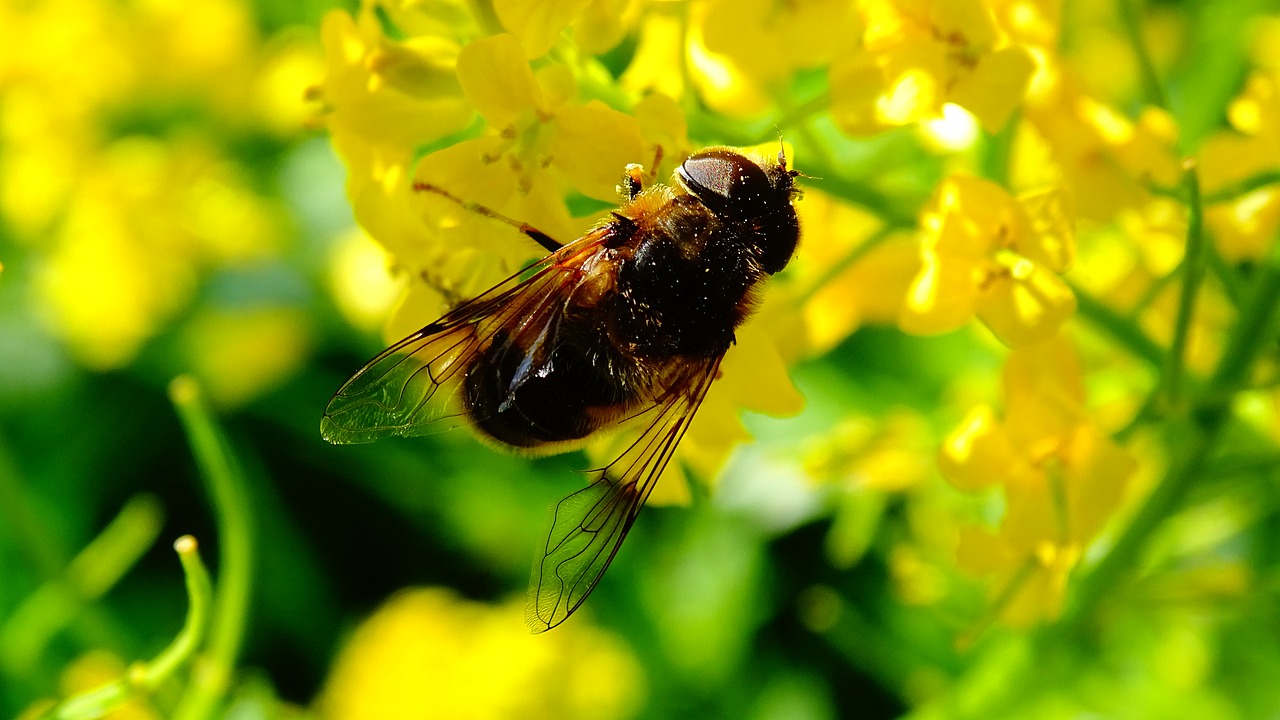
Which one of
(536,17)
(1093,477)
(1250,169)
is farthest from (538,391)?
(1250,169)

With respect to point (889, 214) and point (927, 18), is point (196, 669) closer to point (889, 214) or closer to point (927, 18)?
point (889, 214)

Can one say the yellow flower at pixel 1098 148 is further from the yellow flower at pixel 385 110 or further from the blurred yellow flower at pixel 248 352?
the blurred yellow flower at pixel 248 352

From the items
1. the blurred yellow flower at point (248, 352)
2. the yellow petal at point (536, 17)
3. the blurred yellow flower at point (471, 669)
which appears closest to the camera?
the yellow petal at point (536, 17)

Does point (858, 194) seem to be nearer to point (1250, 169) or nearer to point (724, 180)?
point (724, 180)

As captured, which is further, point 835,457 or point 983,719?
point 835,457

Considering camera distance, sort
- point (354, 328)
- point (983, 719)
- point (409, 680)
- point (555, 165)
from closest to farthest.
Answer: point (555, 165), point (983, 719), point (409, 680), point (354, 328)

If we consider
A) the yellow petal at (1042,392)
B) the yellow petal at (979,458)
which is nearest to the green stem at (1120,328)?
the yellow petal at (1042,392)

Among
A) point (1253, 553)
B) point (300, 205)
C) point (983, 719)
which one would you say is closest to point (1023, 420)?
point (983, 719)
